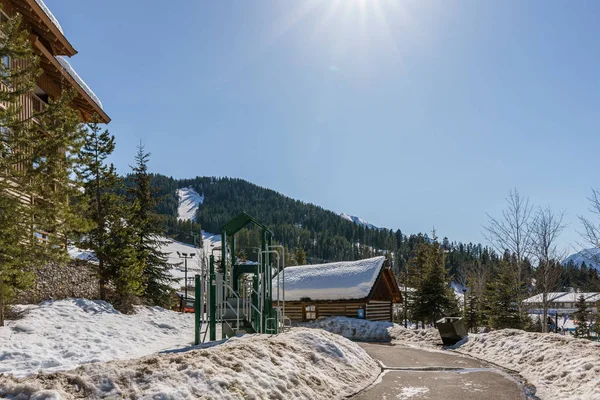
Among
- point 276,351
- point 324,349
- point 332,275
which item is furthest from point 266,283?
point 332,275

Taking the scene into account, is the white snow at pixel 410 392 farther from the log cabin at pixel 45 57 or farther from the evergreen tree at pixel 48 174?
the log cabin at pixel 45 57

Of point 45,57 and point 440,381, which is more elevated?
point 45,57

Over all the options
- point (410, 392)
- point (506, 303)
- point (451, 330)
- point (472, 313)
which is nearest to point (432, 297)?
point (506, 303)

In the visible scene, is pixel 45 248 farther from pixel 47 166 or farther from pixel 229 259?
pixel 229 259

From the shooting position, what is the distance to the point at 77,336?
15.6 meters

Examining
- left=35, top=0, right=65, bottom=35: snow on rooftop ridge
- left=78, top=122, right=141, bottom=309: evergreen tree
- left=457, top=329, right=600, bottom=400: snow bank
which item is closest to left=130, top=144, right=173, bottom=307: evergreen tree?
left=78, top=122, right=141, bottom=309: evergreen tree

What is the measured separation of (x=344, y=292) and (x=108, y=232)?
18045 millimetres

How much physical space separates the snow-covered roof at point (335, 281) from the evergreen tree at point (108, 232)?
1533 cm

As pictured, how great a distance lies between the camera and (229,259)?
1906 centimetres

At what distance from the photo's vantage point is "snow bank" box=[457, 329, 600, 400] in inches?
389

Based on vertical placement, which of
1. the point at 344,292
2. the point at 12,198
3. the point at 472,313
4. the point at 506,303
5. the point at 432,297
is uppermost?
the point at 12,198

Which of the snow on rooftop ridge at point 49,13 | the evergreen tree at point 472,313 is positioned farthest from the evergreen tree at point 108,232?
the evergreen tree at point 472,313

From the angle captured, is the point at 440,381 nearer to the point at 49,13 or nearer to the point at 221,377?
the point at 221,377

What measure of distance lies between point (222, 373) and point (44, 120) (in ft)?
44.2
